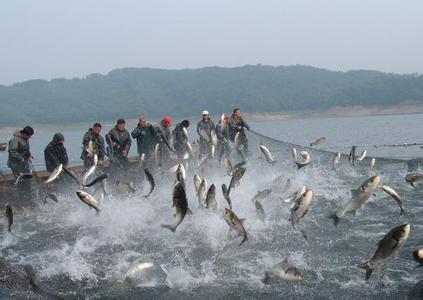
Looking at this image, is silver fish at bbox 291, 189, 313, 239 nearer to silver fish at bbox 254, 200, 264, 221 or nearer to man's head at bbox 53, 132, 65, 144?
silver fish at bbox 254, 200, 264, 221

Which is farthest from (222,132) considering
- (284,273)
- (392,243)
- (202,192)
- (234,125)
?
(392,243)

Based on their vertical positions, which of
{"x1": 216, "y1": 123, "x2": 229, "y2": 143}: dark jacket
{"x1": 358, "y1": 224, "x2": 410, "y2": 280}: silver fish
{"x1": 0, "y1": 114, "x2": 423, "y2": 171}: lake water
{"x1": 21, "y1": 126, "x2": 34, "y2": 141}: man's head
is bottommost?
{"x1": 0, "y1": 114, "x2": 423, "y2": 171}: lake water

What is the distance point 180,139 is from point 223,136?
4.76 ft

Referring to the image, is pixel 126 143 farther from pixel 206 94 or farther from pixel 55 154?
pixel 206 94

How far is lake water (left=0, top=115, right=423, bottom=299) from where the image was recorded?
812 centimetres

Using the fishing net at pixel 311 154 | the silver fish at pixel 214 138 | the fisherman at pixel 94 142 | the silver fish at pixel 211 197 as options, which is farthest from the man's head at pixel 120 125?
the silver fish at pixel 211 197

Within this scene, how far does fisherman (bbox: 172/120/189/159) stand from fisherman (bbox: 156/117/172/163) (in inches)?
16.6

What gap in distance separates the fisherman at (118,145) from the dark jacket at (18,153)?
2.43 m

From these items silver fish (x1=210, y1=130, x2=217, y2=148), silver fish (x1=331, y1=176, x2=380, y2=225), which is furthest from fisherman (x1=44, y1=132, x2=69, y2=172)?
silver fish (x1=331, y1=176, x2=380, y2=225)

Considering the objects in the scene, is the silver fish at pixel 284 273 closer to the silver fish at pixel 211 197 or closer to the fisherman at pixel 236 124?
the silver fish at pixel 211 197

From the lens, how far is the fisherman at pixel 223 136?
677 inches

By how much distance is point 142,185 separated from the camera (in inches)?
656

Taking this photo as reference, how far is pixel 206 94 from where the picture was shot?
154 meters

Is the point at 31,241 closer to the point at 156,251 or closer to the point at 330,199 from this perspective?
the point at 156,251
